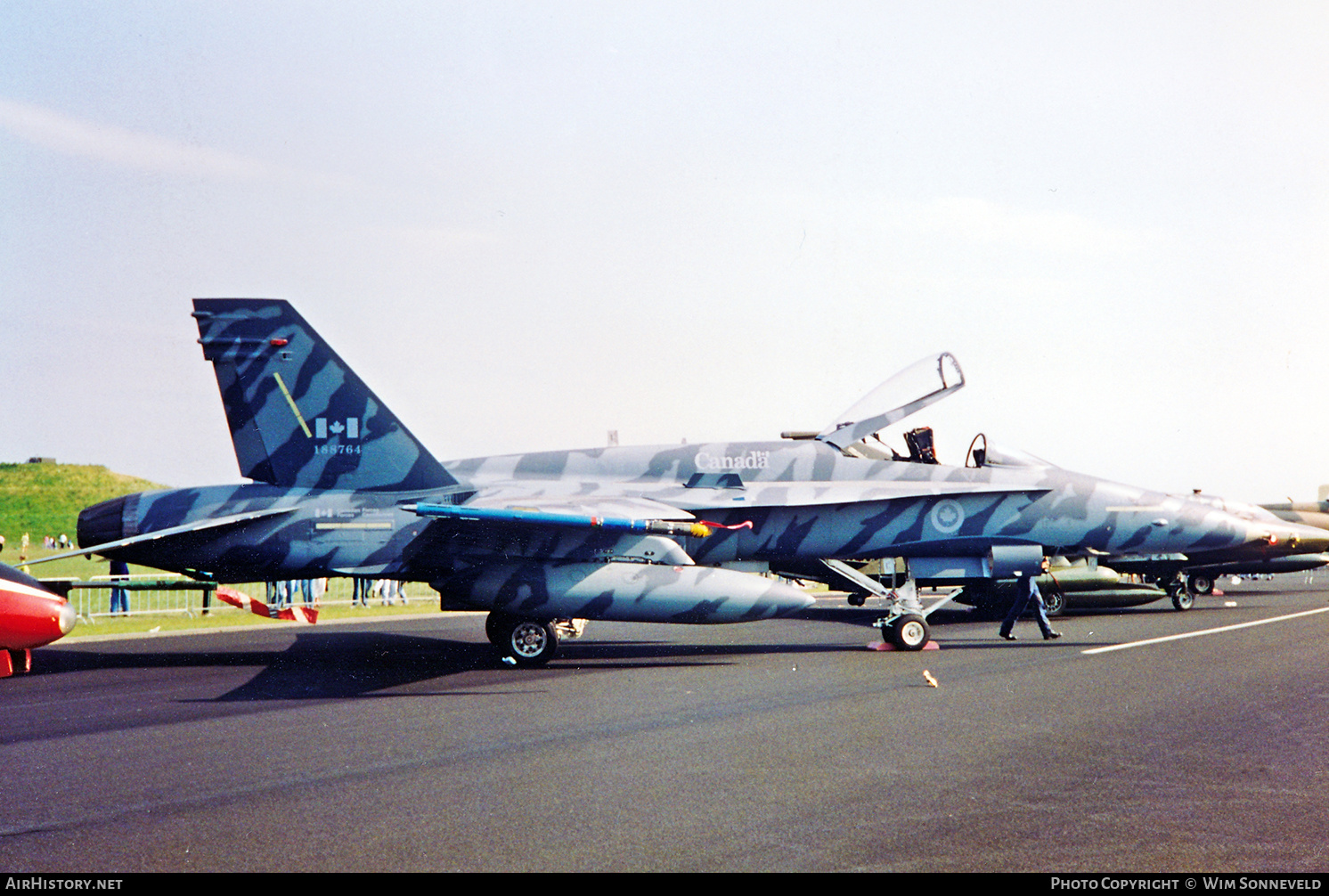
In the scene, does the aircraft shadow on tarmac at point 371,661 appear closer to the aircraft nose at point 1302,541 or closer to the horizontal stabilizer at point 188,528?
the horizontal stabilizer at point 188,528

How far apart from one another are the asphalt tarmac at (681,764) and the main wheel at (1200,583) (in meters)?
12.2

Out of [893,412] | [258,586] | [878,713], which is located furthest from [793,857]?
[258,586]

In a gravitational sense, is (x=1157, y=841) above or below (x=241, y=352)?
below

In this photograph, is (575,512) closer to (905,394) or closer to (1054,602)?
(905,394)

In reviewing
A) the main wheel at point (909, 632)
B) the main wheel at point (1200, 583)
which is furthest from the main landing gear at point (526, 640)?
the main wheel at point (1200, 583)

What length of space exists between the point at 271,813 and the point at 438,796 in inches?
35.1

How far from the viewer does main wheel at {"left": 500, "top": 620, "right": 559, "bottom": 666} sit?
11.9m

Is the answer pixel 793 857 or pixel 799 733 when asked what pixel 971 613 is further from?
pixel 793 857

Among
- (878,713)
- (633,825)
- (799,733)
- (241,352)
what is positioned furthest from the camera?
(241,352)

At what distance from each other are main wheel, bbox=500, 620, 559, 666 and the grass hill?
172ft

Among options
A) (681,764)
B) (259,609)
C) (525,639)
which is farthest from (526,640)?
(681,764)

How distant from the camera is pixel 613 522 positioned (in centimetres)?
1043

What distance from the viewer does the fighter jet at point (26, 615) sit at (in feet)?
36.1

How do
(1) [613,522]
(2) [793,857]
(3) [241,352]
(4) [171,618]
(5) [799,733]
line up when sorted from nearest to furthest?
(2) [793,857] → (5) [799,733] → (1) [613,522] → (3) [241,352] → (4) [171,618]
